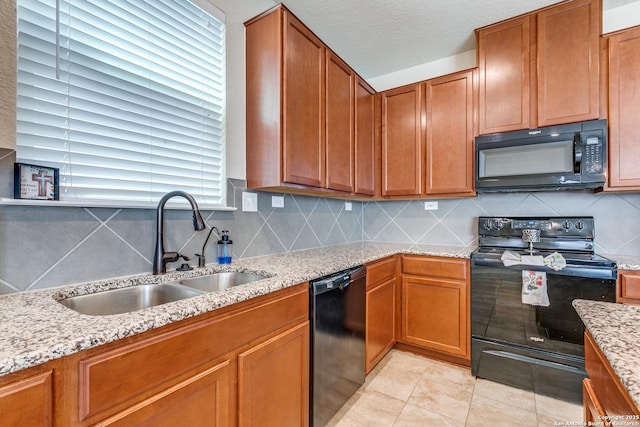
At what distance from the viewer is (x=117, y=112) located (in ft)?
4.26

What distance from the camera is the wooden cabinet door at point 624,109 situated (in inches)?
72.4

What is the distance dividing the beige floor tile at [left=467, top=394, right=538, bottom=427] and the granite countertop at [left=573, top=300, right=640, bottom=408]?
1.12 m

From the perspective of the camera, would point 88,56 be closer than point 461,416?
Yes

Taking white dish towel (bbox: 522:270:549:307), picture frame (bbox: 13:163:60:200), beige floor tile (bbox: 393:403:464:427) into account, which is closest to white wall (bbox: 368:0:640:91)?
white dish towel (bbox: 522:270:549:307)

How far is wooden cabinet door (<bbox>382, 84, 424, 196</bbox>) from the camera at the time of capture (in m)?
2.57

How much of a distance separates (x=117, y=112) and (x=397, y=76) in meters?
2.62

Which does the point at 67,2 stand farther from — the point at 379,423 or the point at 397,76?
the point at 397,76

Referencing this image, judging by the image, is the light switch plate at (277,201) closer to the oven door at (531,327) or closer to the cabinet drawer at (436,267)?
the cabinet drawer at (436,267)

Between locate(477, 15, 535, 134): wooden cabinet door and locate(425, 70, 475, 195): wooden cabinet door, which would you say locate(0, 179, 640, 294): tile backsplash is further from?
locate(477, 15, 535, 134): wooden cabinet door

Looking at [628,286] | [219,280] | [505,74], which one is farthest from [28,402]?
[505,74]

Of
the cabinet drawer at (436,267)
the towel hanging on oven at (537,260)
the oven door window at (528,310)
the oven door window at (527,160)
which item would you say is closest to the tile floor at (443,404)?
the oven door window at (528,310)

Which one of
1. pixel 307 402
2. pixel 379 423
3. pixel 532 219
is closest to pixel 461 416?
pixel 379 423

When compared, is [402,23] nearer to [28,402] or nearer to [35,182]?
[35,182]

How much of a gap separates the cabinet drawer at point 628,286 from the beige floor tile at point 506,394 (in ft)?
2.69
